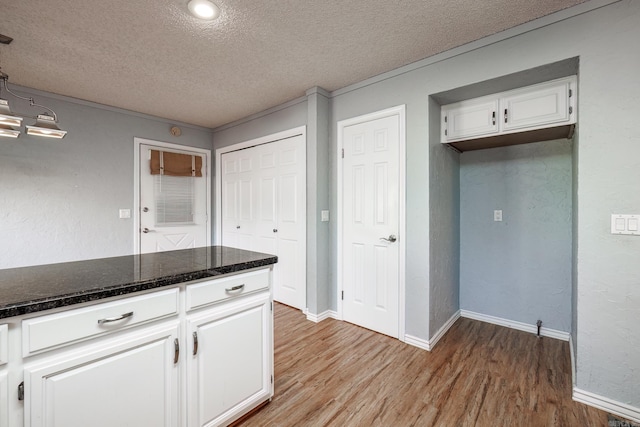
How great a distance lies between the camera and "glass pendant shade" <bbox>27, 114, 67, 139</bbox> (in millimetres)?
1836

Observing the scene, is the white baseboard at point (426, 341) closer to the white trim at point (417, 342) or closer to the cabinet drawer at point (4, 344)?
the white trim at point (417, 342)

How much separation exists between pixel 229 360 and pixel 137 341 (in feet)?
1.56

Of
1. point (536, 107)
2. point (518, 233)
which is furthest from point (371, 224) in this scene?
point (536, 107)

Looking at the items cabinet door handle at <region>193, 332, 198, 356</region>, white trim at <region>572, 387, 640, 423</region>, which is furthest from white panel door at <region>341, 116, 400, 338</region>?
cabinet door handle at <region>193, 332, 198, 356</region>

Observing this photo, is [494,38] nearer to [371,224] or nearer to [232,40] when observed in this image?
[371,224]

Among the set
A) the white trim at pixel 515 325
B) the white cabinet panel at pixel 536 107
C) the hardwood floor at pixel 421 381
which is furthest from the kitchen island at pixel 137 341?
the white trim at pixel 515 325

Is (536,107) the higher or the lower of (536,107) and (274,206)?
the higher

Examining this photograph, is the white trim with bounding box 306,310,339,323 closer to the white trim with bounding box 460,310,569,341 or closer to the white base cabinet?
the white base cabinet

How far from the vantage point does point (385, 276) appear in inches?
108

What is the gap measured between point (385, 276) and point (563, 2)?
2.31m

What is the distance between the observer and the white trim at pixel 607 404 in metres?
1.64

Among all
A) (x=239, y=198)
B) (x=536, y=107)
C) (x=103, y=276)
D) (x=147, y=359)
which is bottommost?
(x=147, y=359)

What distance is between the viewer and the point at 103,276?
1.25m

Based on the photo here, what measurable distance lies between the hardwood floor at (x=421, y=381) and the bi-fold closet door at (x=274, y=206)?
875 mm
